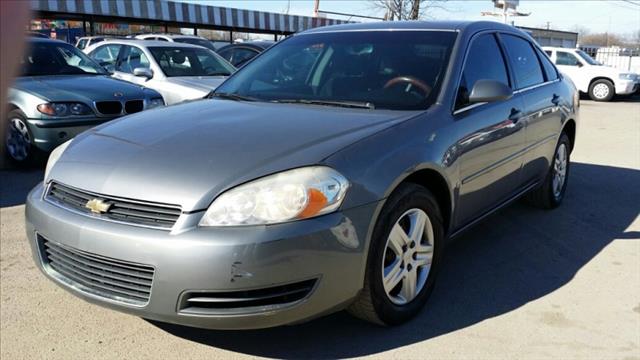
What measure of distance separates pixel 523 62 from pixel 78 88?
16.6 ft

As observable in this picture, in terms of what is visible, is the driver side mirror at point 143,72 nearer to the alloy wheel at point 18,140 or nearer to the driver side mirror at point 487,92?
the alloy wheel at point 18,140

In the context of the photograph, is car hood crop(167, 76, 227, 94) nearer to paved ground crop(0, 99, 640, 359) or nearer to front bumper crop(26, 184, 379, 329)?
paved ground crop(0, 99, 640, 359)

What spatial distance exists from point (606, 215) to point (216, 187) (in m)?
4.20

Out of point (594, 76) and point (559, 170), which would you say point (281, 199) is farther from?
point (594, 76)

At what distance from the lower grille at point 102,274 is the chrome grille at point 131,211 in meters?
0.18

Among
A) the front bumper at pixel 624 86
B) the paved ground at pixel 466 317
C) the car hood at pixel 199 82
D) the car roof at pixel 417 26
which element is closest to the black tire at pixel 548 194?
the paved ground at pixel 466 317

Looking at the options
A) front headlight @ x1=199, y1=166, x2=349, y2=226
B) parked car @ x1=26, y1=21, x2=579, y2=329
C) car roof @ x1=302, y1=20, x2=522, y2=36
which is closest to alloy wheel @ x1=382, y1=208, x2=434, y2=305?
parked car @ x1=26, y1=21, x2=579, y2=329

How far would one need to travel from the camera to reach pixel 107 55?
Answer: 32.9 ft

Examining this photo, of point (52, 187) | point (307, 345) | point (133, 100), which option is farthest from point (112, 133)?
point (133, 100)

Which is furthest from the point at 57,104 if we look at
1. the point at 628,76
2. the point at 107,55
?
the point at 628,76

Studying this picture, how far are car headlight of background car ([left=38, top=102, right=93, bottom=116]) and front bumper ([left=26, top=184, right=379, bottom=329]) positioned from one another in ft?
14.2

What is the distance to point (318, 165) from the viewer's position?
2.69 m

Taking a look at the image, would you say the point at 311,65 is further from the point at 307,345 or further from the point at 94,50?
the point at 94,50

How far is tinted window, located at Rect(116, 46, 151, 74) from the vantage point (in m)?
9.04
